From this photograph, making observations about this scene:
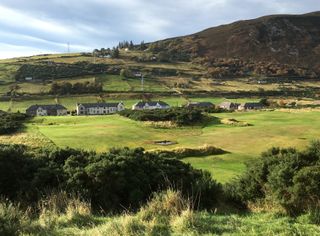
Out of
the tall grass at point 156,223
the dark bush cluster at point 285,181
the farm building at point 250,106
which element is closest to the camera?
the tall grass at point 156,223

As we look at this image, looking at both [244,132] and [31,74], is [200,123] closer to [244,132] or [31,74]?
[244,132]

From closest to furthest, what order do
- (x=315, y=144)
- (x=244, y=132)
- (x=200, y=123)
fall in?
(x=315, y=144) < (x=244, y=132) < (x=200, y=123)

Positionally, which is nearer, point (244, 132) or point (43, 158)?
point (43, 158)

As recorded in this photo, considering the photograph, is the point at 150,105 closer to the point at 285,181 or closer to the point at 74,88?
the point at 74,88

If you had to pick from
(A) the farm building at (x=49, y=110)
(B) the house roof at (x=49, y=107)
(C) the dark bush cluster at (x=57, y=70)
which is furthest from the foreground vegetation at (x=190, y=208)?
(C) the dark bush cluster at (x=57, y=70)

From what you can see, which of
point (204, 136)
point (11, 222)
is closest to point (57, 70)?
point (204, 136)

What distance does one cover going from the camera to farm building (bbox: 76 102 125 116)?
→ 12144 cm

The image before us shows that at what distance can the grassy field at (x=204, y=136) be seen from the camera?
152 ft

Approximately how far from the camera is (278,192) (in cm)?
Answer: 1394

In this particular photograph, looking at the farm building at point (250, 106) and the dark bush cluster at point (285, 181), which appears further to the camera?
the farm building at point (250, 106)

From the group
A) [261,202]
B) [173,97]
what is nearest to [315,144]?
[261,202]

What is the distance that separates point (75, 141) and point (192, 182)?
3645cm

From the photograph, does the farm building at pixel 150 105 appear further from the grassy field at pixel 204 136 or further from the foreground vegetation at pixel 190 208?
the foreground vegetation at pixel 190 208

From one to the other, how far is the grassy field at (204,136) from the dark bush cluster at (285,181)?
20705 millimetres
